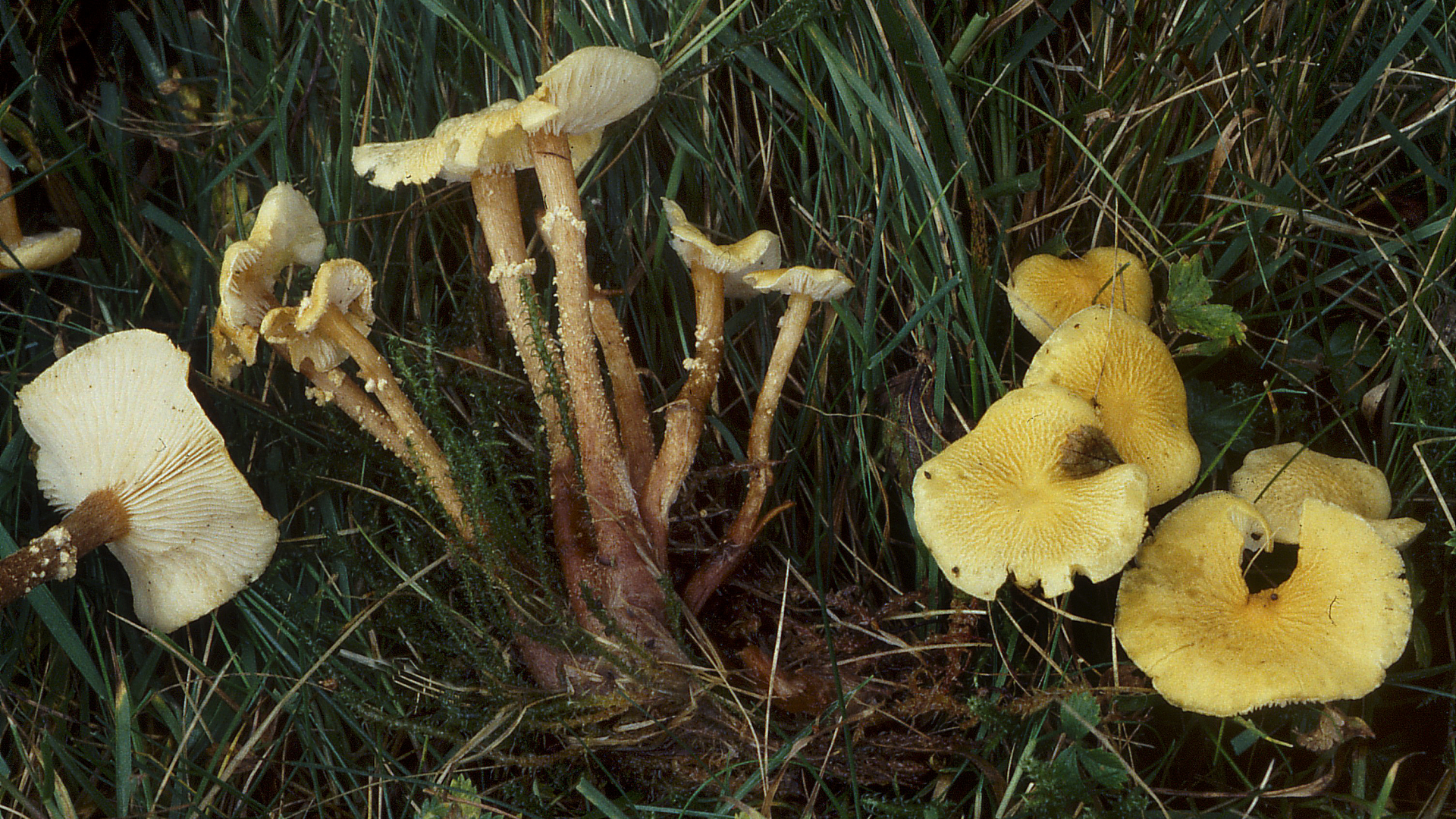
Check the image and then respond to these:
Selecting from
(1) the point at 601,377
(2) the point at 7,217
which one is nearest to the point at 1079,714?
(1) the point at 601,377

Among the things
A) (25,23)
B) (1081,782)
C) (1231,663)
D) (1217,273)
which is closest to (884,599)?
(1081,782)

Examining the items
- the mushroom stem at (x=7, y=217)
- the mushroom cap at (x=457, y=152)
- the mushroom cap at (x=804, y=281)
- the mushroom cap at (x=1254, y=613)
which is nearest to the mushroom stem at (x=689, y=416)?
the mushroom cap at (x=804, y=281)

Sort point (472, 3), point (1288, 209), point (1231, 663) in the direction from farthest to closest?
point (472, 3) < point (1288, 209) < point (1231, 663)

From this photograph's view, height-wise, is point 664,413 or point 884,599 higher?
point 664,413

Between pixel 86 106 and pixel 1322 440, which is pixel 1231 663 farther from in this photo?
pixel 86 106

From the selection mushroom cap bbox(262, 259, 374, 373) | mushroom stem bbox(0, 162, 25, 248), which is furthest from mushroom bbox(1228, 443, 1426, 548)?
mushroom stem bbox(0, 162, 25, 248)

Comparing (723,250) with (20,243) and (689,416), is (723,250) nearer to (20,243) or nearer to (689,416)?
(689,416)

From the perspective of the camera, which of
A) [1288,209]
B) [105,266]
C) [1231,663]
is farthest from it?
[105,266]
